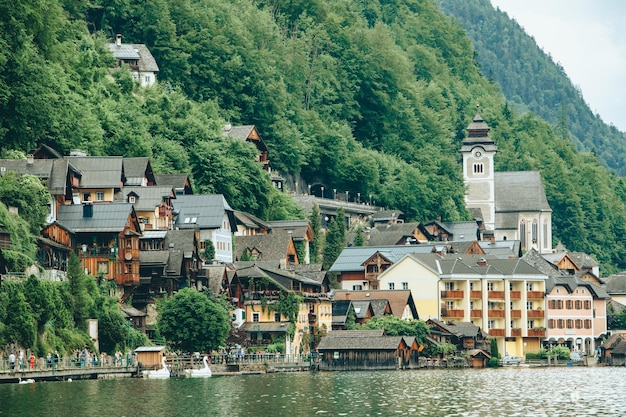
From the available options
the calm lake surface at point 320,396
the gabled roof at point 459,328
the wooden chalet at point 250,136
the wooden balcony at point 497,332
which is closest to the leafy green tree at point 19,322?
the calm lake surface at point 320,396

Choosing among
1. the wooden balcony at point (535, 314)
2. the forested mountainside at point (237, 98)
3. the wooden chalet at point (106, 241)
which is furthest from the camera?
the wooden balcony at point (535, 314)

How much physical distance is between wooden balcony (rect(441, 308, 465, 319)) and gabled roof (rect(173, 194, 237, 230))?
21.5 m

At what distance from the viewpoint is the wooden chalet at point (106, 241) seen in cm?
10094

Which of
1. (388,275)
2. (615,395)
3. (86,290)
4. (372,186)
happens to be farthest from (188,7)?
(615,395)

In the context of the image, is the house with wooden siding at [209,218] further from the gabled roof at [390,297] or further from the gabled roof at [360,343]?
the gabled roof at [360,343]

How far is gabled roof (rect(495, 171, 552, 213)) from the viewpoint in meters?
195

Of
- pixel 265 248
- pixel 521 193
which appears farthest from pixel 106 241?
pixel 521 193

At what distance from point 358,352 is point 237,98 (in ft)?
172

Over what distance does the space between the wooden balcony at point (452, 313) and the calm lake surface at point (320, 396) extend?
3188cm

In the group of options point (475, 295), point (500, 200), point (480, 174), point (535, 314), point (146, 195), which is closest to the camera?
→ point (146, 195)

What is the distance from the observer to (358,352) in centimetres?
10831

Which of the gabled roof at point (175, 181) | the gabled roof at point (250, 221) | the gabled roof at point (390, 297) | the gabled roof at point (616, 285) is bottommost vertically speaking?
the gabled roof at point (390, 297)

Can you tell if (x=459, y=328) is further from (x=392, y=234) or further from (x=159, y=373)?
(x=159, y=373)

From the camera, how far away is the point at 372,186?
163500mm
